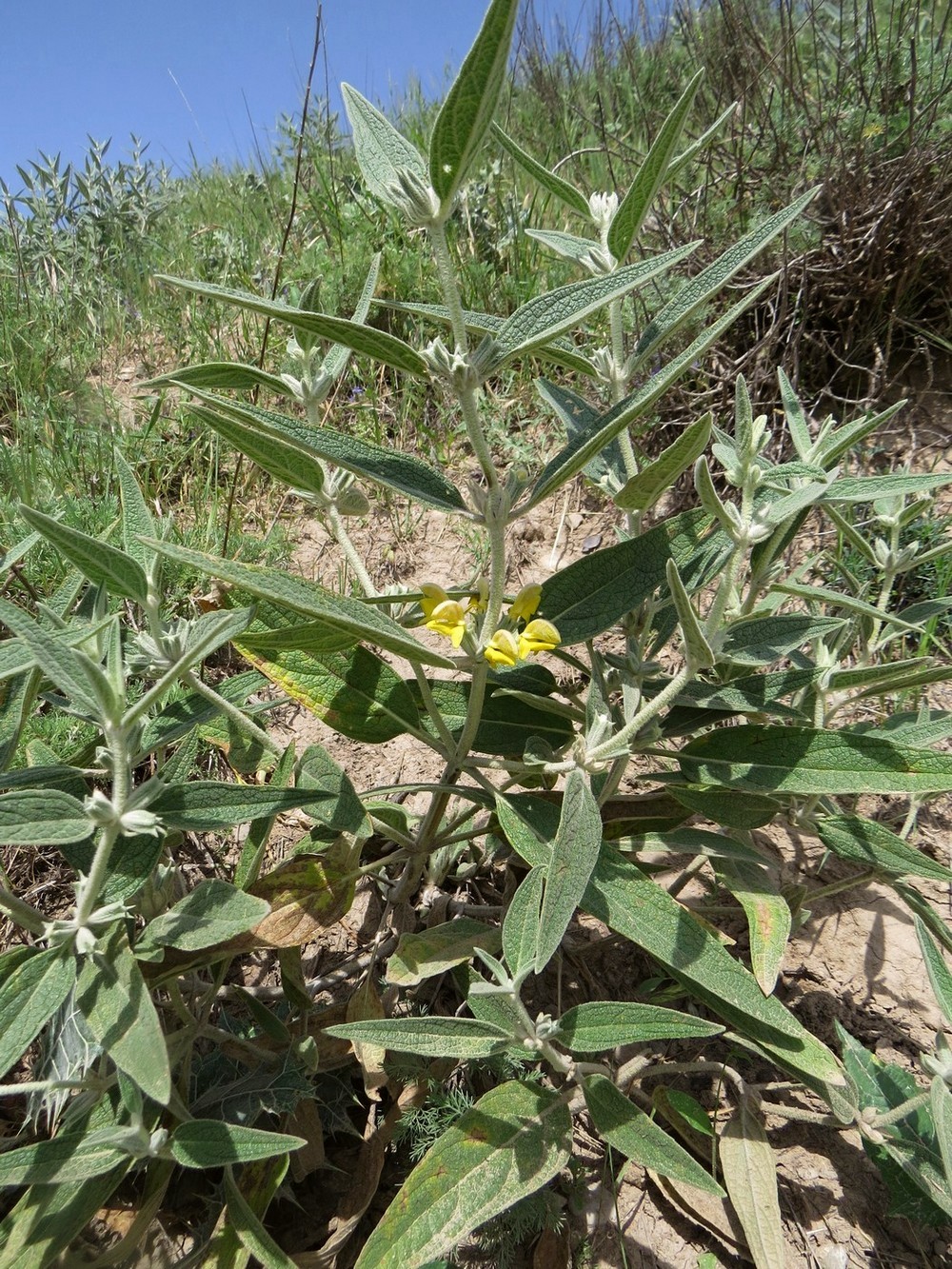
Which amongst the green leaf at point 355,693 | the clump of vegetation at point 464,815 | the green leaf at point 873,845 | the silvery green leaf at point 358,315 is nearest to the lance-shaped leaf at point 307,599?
the clump of vegetation at point 464,815

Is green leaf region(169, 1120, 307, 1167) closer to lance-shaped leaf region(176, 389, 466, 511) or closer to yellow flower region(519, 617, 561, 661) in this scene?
yellow flower region(519, 617, 561, 661)

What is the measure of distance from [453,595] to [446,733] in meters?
0.25

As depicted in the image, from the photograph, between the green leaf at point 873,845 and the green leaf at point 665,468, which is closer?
the green leaf at point 665,468

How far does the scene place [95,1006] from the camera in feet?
3.34

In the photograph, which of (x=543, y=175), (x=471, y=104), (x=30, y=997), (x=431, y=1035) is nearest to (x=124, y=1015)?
(x=30, y=997)

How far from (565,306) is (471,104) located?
0.80 ft

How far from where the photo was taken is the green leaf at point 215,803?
1128 millimetres

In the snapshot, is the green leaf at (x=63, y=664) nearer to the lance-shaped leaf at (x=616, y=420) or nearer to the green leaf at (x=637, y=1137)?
the lance-shaped leaf at (x=616, y=420)

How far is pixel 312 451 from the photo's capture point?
1.04 m

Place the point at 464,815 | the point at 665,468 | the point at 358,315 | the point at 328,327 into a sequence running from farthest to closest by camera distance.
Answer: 1. the point at 464,815
2. the point at 358,315
3. the point at 665,468
4. the point at 328,327

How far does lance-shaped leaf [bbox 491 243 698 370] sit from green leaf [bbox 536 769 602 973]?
59cm

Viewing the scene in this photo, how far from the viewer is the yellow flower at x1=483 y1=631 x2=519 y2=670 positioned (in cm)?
114

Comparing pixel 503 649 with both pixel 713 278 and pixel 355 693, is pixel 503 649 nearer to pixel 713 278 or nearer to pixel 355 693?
pixel 355 693

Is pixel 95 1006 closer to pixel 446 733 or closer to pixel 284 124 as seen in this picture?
pixel 446 733
